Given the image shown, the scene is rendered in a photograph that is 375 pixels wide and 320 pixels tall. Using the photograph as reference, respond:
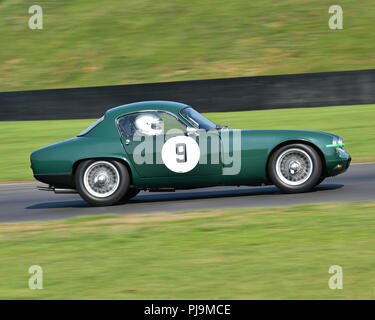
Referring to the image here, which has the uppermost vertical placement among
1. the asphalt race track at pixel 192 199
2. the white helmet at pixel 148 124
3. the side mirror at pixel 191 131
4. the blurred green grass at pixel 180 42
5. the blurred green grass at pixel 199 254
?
the blurred green grass at pixel 180 42

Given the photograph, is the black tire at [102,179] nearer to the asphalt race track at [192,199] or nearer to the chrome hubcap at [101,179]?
the chrome hubcap at [101,179]

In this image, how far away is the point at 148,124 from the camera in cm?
865

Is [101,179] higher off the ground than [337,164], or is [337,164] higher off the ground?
[337,164]

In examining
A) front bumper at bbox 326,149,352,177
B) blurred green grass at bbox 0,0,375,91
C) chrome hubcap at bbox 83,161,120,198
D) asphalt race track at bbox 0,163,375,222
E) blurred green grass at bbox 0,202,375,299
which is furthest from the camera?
blurred green grass at bbox 0,0,375,91

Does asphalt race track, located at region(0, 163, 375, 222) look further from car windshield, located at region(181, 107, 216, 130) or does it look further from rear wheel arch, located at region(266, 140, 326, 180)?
car windshield, located at region(181, 107, 216, 130)

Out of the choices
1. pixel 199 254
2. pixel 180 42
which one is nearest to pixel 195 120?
pixel 199 254

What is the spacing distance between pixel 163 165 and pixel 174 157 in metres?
0.19

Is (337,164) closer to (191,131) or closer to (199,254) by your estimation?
(191,131)

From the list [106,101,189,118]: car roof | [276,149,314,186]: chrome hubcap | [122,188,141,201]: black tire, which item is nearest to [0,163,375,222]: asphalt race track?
[122,188,141,201]: black tire

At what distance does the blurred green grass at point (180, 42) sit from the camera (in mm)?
23438

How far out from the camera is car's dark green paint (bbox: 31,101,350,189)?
27.5 ft

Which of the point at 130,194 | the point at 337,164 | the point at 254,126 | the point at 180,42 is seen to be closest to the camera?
the point at 337,164

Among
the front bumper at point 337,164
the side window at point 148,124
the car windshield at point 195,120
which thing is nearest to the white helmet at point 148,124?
the side window at point 148,124

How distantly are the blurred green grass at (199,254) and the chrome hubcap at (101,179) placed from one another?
2.50 feet
